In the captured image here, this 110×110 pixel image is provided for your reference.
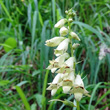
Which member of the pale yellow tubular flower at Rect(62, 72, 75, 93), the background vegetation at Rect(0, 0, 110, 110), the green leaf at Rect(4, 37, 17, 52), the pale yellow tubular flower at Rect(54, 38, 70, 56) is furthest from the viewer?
the green leaf at Rect(4, 37, 17, 52)

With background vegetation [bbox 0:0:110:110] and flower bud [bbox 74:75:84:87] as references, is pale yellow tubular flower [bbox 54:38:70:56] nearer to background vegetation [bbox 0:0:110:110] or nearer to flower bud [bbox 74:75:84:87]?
flower bud [bbox 74:75:84:87]

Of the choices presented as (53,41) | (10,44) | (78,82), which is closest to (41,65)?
(10,44)

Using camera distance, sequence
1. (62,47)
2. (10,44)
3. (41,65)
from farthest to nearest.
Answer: (10,44)
(41,65)
(62,47)

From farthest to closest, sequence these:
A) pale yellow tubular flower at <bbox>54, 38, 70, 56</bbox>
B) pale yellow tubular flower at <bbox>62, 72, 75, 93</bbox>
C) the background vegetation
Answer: the background vegetation < pale yellow tubular flower at <bbox>54, 38, 70, 56</bbox> < pale yellow tubular flower at <bbox>62, 72, 75, 93</bbox>

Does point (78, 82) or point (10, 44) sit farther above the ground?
point (10, 44)

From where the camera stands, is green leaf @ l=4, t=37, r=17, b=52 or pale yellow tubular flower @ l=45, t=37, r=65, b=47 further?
green leaf @ l=4, t=37, r=17, b=52

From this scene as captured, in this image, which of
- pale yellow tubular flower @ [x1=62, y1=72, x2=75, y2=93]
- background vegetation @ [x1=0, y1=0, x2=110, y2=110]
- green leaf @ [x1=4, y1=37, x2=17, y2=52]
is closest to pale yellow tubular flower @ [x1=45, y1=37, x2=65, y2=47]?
pale yellow tubular flower @ [x1=62, y1=72, x2=75, y2=93]

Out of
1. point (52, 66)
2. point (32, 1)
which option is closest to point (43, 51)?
point (32, 1)

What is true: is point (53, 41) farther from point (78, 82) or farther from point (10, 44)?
point (10, 44)

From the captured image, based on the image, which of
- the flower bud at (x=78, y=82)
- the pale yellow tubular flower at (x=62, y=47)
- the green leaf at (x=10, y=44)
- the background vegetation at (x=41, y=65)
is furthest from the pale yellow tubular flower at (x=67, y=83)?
the green leaf at (x=10, y=44)

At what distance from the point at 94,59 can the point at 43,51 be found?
0.66 metres

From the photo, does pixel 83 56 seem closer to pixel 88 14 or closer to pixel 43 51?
pixel 43 51

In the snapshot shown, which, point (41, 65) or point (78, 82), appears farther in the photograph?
point (41, 65)

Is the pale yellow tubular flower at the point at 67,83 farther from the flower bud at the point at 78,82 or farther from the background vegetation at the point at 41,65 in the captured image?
the background vegetation at the point at 41,65
